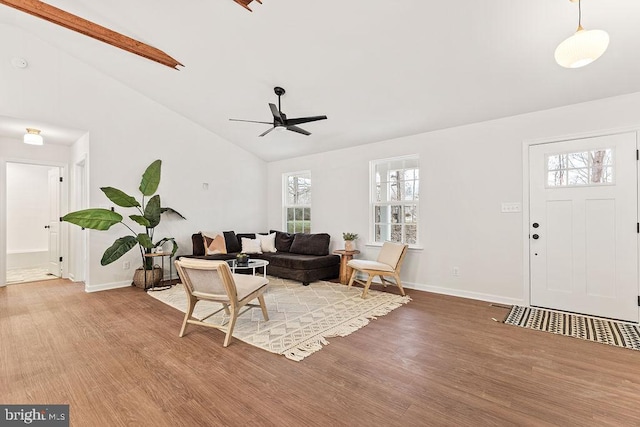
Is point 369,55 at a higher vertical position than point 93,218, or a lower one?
higher

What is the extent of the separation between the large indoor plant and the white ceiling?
169 cm

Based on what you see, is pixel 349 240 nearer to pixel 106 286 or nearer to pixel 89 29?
pixel 106 286

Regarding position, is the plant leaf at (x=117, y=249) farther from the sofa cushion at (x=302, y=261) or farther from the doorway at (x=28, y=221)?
the doorway at (x=28, y=221)

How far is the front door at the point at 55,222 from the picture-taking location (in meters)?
5.64

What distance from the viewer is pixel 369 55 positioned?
3.33m

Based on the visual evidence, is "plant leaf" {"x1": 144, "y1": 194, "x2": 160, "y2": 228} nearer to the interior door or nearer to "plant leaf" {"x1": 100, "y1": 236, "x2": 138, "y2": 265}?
"plant leaf" {"x1": 100, "y1": 236, "x2": 138, "y2": 265}

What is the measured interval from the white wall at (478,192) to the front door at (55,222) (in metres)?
5.96

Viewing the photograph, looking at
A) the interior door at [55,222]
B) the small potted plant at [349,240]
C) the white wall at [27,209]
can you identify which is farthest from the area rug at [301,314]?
the white wall at [27,209]

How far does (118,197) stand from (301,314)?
347 cm

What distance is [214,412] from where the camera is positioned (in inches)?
70.2

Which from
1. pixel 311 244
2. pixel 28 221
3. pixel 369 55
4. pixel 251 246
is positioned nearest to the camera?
pixel 369 55

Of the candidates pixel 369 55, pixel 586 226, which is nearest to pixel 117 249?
pixel 369 55

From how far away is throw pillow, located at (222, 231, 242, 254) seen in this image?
5.98m

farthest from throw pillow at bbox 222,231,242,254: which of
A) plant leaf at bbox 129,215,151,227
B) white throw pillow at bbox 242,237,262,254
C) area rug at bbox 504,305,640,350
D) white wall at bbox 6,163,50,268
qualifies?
area rug at bbox 504,305,640,350
